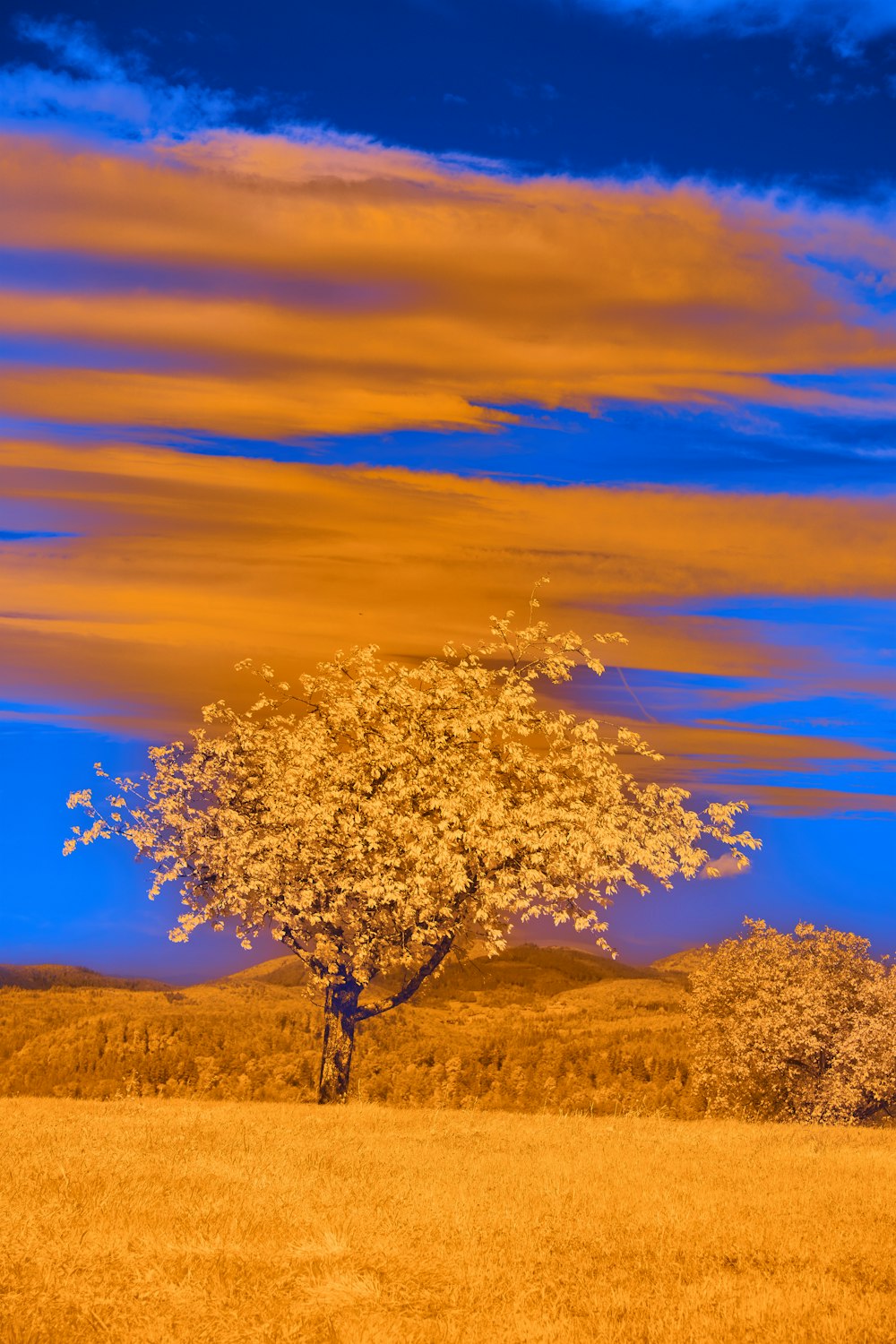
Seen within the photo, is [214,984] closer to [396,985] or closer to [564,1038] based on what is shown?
[564,1038]

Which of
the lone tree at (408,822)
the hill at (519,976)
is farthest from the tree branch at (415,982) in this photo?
the hill at (519,976)

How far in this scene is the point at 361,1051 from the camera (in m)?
55.4

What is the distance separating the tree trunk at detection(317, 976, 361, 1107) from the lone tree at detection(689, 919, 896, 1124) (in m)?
15.7

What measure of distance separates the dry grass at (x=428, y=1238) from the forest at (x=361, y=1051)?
11.4m

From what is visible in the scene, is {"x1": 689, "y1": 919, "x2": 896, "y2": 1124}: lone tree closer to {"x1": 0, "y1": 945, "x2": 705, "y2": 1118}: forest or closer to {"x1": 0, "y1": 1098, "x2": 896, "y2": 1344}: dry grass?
{"x1": 0, "y1": 945, "x2": 705, "y2": 1118}: forest

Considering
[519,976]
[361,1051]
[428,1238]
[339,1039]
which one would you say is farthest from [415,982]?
[519,976]

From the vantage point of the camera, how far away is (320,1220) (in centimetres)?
1755

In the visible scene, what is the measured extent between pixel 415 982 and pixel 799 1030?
52.7 ft

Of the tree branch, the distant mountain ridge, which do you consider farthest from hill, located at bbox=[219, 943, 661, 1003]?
the tree branch

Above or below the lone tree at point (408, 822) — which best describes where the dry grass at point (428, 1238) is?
below

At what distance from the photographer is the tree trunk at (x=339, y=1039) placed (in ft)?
108

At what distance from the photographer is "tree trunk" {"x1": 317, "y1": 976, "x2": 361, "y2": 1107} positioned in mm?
32844

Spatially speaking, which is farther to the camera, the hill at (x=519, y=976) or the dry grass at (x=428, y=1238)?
the hill at (x=519, y=976)

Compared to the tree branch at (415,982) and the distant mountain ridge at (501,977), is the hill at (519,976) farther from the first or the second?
the tree branch at (415,982)
